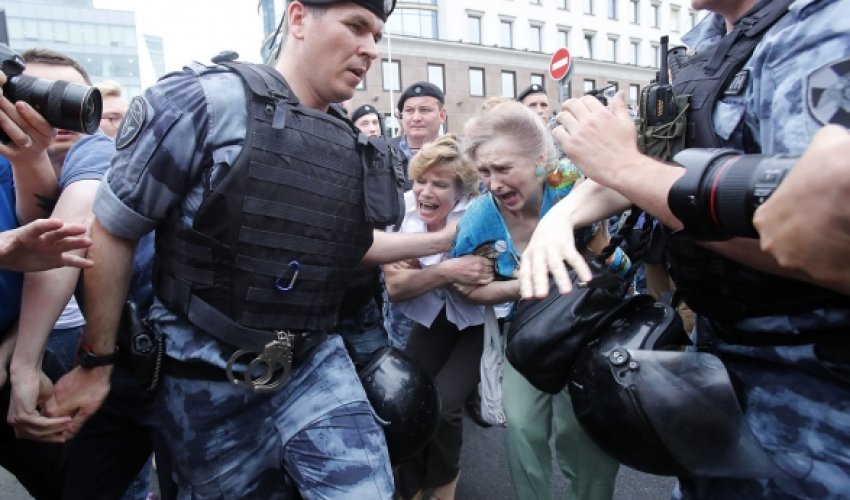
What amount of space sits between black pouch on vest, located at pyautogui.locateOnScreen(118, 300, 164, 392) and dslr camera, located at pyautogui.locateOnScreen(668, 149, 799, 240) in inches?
52.4

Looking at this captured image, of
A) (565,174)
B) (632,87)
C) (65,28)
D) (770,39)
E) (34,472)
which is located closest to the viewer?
(770,39)

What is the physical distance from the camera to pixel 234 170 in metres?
1.33

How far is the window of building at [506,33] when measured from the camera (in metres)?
29.7

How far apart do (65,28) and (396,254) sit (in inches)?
2004

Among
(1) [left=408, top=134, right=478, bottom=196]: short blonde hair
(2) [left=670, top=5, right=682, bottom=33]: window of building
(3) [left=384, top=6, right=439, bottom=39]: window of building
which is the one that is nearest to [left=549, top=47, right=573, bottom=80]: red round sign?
(1) [left=408, top=134, right=478, bottom=196]: short blonde hair

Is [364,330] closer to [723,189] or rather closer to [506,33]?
[723,189]

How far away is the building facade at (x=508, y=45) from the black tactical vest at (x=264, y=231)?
2327 centimetres

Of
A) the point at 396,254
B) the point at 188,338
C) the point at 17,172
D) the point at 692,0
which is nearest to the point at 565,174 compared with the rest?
the point at 396,254

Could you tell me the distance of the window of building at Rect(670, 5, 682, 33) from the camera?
115ft

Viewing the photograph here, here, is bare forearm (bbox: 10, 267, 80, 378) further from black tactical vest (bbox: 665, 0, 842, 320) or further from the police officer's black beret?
black tactical vest (bbox: 665, 0, 842, 320)

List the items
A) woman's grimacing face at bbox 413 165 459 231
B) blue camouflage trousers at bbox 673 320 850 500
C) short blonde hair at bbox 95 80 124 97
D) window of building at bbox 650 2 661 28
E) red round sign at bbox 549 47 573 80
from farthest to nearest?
window of building at bbox 650 2 661 28
red round sign at bbox 549 47 573 80
short blonde hair at bbox 95 80 124 97
woman's grimacing face at bbox 413 165 459 231
blue camouflage trousers at bbox 673 320 850 500

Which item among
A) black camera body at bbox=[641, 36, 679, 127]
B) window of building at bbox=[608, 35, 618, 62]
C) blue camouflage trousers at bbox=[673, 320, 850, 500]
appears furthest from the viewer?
window of building at bbox=[608, 35, 618, 62]

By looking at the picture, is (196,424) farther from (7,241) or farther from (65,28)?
(65,28)

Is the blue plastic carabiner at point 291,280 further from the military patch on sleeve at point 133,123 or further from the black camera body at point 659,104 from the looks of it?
the black camera body at point 659,104
